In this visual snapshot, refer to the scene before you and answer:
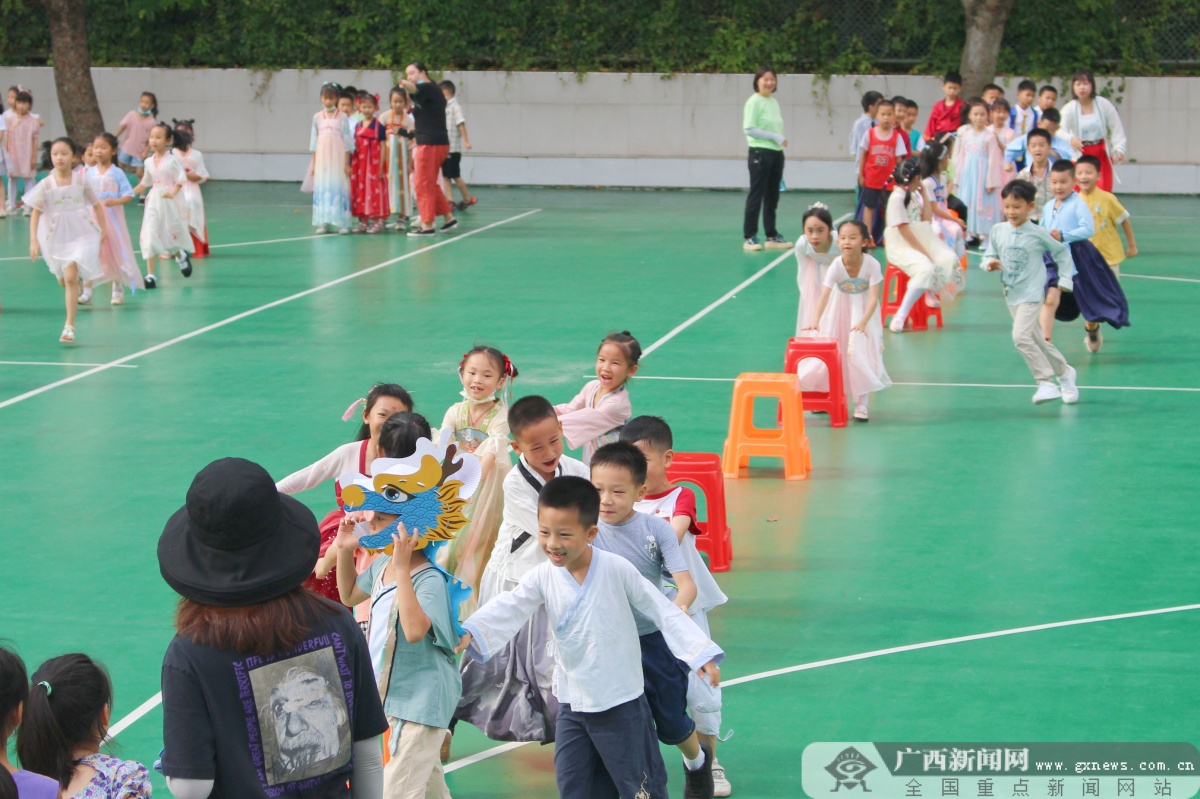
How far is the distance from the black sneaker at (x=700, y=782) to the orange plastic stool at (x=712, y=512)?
7.29ft

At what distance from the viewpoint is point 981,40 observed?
23.6m

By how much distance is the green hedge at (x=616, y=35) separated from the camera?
25094mm

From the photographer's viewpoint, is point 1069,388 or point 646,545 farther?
point 1069,388

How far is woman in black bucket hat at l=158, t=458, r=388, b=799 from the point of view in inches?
107

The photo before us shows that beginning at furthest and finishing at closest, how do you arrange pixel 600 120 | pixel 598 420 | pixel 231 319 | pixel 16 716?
pixel 600 120, pixel 231 319, pixel 598 420, pixel 16 716

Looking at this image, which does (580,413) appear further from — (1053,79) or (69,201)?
(1053,79)

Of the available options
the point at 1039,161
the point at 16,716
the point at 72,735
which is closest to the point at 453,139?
the point at 1039,161

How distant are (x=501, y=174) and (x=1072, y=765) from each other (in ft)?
71.9

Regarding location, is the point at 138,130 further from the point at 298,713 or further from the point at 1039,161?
the point at 298,713

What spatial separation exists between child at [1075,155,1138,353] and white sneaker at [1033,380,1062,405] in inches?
51.4

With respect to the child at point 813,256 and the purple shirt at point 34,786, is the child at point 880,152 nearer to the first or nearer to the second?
the child at point 813,256

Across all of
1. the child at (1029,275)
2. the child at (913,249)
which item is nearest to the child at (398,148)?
the child at (913,249)

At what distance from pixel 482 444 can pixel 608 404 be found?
28.3 inches

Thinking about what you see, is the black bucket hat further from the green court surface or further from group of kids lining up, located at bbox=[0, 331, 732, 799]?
the green court surface
